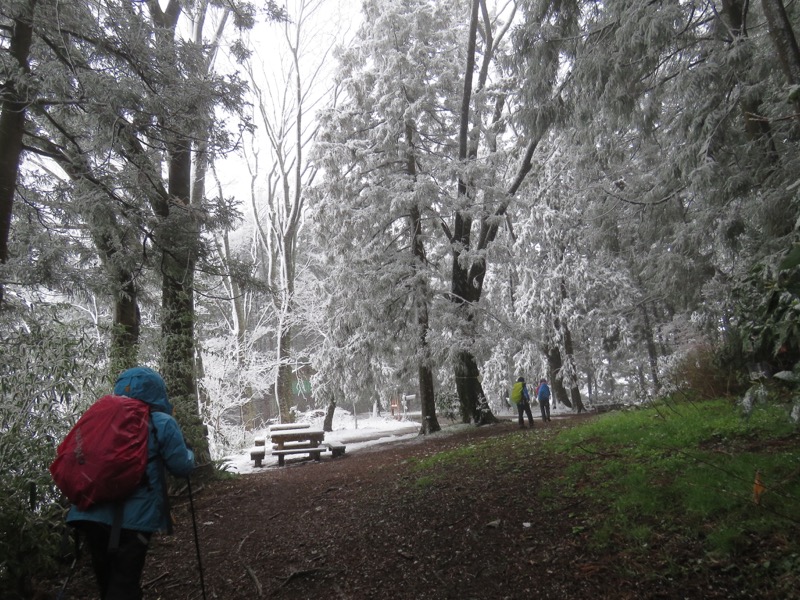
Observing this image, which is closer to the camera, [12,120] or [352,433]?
[12,120]

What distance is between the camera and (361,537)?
13.7ft

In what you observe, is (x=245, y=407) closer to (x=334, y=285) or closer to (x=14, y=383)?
(x=334, y=285)

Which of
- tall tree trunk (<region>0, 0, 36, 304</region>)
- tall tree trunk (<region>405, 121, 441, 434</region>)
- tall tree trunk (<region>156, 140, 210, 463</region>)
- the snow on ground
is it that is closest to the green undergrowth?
tall tree trunk (<region>156, 140, 210, 463</region>)

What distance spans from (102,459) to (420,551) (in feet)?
7.96

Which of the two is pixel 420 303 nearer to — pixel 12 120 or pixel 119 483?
pixel 12 120

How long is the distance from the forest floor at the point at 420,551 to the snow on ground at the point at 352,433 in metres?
3.43

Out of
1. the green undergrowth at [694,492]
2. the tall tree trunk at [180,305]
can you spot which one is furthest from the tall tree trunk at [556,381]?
the tall tree trunk at [180,305]

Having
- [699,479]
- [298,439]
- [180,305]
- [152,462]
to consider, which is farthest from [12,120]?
[298,439]

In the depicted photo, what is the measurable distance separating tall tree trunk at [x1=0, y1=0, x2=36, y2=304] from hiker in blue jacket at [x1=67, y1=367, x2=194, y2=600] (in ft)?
9.78

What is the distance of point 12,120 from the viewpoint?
4.66 meters

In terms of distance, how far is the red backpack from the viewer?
2.27 m

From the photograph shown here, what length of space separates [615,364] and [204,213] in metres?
15.7

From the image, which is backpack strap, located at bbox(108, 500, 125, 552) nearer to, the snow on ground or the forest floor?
the forest floor

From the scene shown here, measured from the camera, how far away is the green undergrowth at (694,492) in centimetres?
279
